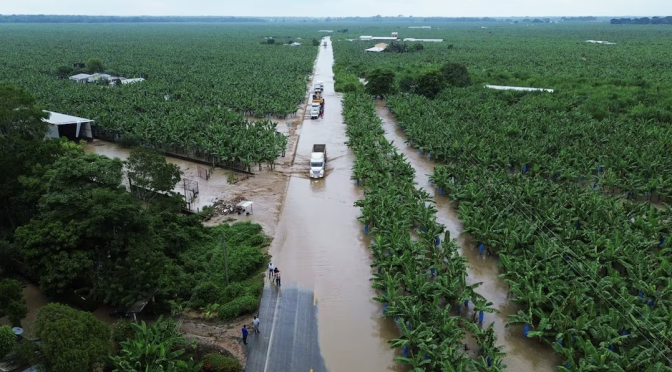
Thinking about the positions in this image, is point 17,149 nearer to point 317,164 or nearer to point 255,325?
point 255,325

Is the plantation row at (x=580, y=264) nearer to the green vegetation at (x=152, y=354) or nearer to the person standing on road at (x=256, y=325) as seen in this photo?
the person standing on road at (x=256, y=325)

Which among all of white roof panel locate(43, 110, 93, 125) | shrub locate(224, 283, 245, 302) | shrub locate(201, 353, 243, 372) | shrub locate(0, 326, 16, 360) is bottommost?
→ shrub locate(201, 353, 243, 372)

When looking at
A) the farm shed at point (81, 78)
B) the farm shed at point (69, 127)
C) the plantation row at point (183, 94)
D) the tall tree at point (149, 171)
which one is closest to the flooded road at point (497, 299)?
the plantation row at point (183, 94)

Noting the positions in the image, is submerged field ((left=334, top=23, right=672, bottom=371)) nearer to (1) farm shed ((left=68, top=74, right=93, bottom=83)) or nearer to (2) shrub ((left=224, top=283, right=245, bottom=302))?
(2) shrub ((left=224, top=283, right=245, bottom=302))

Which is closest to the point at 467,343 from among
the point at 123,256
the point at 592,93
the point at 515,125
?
the point at 123,256

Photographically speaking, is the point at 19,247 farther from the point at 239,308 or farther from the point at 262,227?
the point at 262,227

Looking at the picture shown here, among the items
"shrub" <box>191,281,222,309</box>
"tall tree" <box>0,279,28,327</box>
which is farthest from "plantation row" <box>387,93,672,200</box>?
"tall tree" <box>0,279,28,327</box>
